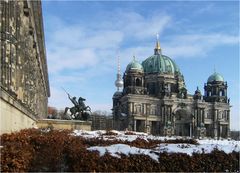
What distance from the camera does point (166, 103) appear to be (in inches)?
4953

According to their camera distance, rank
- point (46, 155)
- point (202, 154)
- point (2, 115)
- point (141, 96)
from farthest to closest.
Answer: point (141, 96) < point (2, 115) < point (202, 154) < point (46, 155)

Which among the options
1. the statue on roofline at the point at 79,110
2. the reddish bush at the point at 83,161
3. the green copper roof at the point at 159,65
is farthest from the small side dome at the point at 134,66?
the reddish bush at the point at 83,161

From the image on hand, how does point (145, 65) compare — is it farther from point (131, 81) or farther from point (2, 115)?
point (2, 115)

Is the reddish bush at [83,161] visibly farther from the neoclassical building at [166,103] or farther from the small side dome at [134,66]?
the small side dome at [134,66]

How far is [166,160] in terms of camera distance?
1133 cm

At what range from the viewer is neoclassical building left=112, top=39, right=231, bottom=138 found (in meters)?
122

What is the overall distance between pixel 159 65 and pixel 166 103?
11.5m

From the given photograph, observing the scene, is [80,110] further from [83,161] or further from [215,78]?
[215,78]

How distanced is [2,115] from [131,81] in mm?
110333

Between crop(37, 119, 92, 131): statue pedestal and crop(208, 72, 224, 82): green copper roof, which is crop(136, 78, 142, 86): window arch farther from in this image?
crop(37, 119, 92, 131): statue pedestal

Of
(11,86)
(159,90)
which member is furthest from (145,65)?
(11,86)

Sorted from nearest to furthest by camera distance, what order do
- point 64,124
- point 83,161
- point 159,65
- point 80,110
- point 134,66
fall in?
point 83,161 → point 64,124 → point 80,110 → point 134,66 → point 159,65

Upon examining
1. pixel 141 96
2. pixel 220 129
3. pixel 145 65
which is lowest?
pixel 220 129

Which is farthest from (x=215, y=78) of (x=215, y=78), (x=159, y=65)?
(x=159, y=65)
